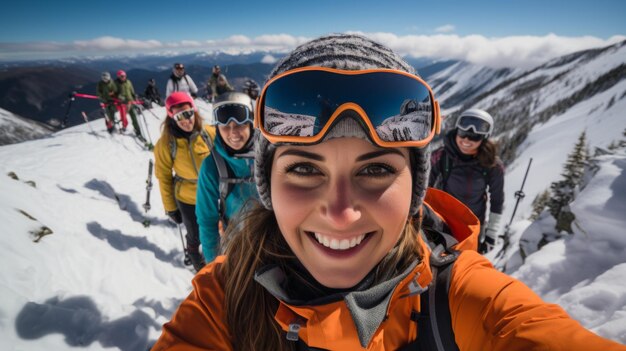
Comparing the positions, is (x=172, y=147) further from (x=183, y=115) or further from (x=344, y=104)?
(x=344, y=104)

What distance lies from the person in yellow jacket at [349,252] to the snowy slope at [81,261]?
11.0 feet

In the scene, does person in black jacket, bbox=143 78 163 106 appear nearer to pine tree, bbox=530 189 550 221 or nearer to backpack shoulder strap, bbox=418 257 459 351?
backpack shoulder strap, bbox=418 257 459 351

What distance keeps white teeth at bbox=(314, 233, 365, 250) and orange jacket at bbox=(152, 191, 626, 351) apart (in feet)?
1.00

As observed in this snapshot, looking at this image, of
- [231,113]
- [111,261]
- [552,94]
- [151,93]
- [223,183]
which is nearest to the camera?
[223,183]

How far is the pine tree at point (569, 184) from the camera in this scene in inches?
255

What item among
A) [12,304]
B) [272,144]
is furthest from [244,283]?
[12,304]

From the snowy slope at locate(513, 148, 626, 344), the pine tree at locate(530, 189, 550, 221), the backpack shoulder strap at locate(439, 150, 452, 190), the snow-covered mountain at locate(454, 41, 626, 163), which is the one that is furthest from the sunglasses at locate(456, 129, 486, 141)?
the snow-covered mountain at locate(454, 41, 626, 163)

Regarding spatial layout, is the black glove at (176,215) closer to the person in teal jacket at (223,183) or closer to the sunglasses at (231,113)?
the person in teal jacket at (223,183)

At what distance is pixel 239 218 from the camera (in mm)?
2330

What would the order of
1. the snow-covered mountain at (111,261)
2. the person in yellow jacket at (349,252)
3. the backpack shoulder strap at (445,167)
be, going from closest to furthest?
the person in yellow jacket at (349,252) → the snow-covered mountain at (111,261) → the backpack shoulder strap at (445,167)

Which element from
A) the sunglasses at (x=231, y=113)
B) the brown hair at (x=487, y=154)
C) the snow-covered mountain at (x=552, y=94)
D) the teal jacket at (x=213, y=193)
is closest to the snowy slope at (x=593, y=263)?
the brown hair at (x=487, y=154)

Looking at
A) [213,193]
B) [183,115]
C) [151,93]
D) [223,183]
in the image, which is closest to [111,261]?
[183,115]

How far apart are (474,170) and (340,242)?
4.49 m

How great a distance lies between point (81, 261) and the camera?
5250mm
